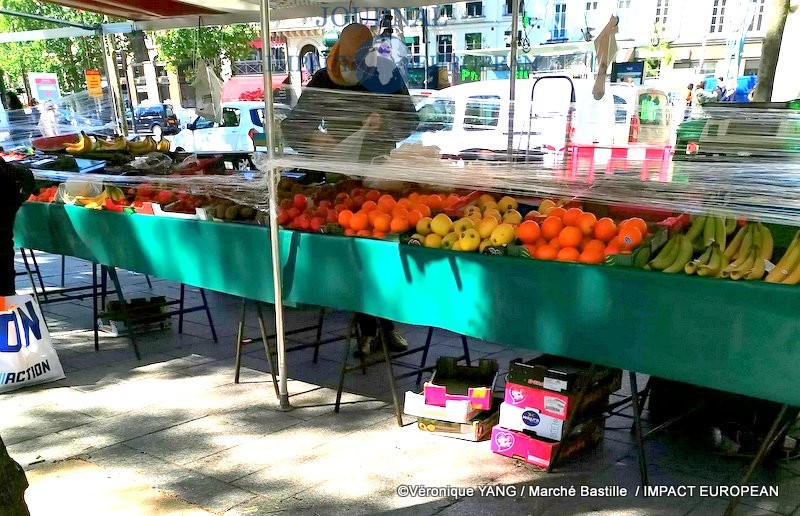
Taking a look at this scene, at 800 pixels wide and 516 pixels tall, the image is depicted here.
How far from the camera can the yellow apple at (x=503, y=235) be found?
326cm

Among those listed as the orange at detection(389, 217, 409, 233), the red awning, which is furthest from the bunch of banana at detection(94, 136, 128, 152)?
the red awning

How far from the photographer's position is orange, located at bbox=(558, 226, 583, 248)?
3053 mm

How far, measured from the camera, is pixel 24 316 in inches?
180

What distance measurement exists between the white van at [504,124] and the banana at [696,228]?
767 millimetres

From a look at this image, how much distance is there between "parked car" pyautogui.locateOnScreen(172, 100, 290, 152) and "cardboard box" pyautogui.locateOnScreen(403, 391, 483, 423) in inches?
429

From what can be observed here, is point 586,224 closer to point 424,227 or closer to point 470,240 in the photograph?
point 470,240

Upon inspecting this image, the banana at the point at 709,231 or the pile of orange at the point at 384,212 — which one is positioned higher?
the banana at the point at 709,231

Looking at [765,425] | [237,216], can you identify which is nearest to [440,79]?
[237,216]

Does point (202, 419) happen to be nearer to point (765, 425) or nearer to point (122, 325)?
point (122, 325)

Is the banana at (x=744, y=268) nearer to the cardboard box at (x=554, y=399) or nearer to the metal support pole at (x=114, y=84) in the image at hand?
the cardboard box at (x=554, y=399)

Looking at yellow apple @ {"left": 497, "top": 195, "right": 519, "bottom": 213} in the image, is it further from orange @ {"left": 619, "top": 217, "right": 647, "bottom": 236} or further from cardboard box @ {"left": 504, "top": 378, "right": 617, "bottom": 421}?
cardboard box @ {"left": 504, "top": 378, "right": 617, "bottom": 421}

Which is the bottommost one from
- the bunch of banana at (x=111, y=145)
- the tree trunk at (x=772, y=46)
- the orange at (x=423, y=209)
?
the orange at (x=423, y=209)

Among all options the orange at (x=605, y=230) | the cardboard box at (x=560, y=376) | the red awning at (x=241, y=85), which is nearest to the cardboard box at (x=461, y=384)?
the cardboard box at (x=560, y=376)

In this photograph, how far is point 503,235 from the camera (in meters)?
3.26
